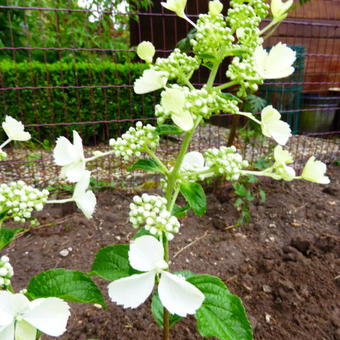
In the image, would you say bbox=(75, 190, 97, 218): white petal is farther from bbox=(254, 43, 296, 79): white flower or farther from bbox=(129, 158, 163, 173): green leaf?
bbox=(254, 43, 296, 79): white flower

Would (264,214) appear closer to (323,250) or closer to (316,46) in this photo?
(323,250)

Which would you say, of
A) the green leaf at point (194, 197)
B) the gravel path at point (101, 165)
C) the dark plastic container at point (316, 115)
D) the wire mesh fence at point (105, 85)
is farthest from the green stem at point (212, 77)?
the dark plastic container at point (316, 115)

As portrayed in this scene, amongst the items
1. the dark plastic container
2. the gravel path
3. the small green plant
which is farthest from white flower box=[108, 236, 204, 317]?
the dark plastic container

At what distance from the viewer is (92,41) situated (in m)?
4.89

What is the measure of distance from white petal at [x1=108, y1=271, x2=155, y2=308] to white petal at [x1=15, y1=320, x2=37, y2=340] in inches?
5.3

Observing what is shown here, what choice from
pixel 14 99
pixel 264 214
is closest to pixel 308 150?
pixel 264 214

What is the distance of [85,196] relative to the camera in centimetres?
77

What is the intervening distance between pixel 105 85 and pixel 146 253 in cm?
338

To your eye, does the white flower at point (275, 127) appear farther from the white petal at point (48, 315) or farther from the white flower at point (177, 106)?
the white petal at point (48, 315)

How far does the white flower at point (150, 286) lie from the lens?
0.58 metres

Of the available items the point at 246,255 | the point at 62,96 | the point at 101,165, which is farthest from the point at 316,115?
the point at 246,255

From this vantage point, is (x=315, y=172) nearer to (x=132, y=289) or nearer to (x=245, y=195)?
(x=132, y=289)

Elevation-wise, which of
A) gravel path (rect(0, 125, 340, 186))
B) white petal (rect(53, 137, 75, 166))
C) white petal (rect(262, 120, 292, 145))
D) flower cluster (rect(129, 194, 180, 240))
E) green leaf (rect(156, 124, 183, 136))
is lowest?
gravel path (rect(0, 125, 340, 186))

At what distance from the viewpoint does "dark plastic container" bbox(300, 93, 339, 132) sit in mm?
4680
